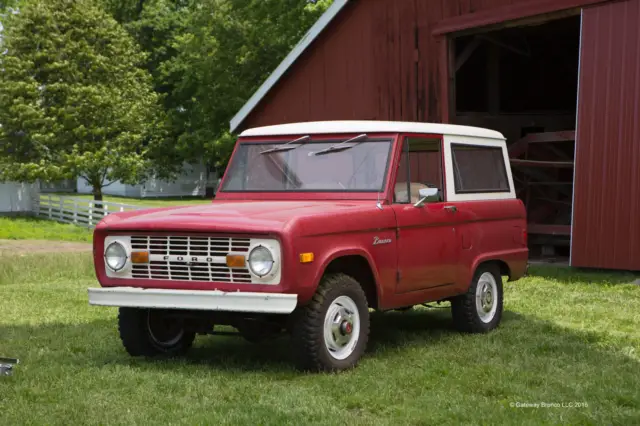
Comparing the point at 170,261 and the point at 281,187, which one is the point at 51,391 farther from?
the point at 281,187

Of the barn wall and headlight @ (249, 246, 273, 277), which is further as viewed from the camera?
the barn wall

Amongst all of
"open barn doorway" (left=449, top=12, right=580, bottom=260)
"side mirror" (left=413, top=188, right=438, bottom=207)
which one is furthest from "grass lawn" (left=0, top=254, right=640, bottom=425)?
"open barn doorway" (left=449, top=12, right=580, bottom=260)

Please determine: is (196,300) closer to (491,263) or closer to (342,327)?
(342,327)

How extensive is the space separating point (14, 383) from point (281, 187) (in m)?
2.69

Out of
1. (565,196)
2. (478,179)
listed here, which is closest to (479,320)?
(478,179)

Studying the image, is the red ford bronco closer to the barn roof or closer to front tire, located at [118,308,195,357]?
front tire, located at [118,308,195,357]

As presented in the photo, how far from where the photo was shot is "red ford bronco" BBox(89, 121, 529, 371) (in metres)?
6.73

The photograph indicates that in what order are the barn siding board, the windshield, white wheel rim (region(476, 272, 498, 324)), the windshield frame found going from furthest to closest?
1. the barn siding board
2. white wheel rim (region(476, 272, 498, 324))
3. the windshield
4. the windshield frame

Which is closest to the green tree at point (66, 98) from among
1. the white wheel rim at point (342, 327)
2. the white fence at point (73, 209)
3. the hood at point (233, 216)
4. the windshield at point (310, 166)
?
the white fence at point (73, 209)

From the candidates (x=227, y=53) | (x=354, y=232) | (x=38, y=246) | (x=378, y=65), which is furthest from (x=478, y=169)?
(x=227, y=53)

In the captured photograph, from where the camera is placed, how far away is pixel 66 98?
35750mm

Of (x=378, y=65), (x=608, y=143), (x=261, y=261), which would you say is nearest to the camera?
(x=261, y=261)

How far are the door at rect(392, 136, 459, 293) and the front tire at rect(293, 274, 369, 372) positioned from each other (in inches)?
25.3

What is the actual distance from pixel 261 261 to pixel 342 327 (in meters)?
0.84
